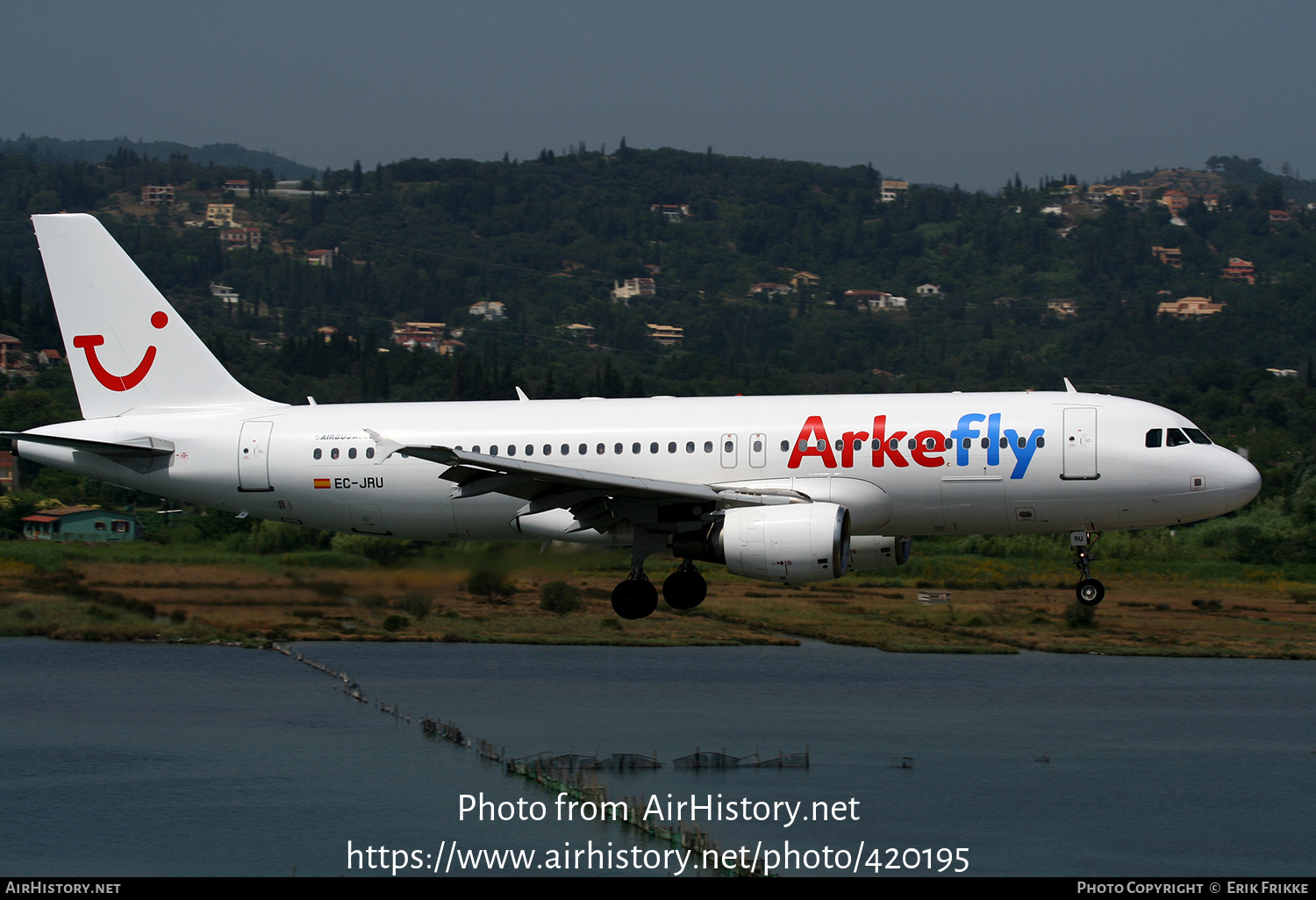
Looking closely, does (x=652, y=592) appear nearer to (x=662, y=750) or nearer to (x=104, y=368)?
(x=104, y=368)

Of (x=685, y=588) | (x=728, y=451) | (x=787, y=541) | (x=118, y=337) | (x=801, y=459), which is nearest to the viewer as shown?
(x=787, y=541)

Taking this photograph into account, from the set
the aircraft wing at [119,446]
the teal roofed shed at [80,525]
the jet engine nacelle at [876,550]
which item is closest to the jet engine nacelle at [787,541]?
the jet engine nacelle at [876,550]

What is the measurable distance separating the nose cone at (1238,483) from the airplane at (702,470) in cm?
4

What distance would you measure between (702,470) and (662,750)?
49.1 metres

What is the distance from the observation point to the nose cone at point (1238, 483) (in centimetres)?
3391

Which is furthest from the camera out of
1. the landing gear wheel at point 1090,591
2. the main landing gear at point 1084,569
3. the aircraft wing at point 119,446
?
the aircraft wing at point 119,446

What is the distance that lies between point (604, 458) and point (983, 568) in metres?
76.7

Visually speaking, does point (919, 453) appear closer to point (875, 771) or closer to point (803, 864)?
point (803, 864)

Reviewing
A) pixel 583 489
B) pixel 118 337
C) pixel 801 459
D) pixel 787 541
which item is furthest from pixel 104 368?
pixel 787 541

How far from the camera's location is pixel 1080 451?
111ft

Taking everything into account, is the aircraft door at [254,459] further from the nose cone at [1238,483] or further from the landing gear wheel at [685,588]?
the nose cone at [1238,483]

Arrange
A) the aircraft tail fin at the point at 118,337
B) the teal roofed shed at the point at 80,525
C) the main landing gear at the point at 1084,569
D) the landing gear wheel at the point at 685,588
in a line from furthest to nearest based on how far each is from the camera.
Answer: the teal roofed shed at the point at 80,525, the aircraft tail fin at the point at 118,337, the landing gear wheel at the point at 685,588, the main landing gear at the point at 1084,569

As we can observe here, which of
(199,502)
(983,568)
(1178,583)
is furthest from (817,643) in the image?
(199,502)

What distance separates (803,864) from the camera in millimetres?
62812
